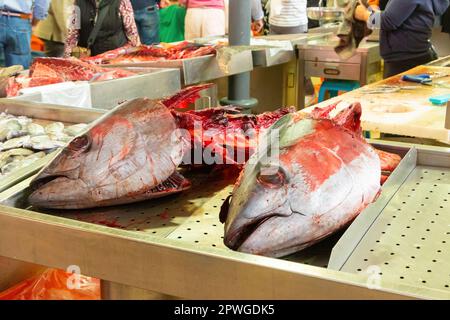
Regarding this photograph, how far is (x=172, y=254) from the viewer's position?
120 centimetres

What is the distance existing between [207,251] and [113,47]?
4736mm

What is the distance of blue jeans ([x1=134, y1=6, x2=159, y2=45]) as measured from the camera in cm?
678

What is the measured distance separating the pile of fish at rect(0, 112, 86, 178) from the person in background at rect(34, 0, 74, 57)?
406 cm

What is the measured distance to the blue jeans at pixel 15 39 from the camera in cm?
623

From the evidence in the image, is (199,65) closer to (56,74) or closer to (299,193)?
(56,74)

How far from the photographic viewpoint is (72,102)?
9.84 ft

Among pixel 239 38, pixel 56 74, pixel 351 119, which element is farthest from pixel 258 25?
pixel 351 119

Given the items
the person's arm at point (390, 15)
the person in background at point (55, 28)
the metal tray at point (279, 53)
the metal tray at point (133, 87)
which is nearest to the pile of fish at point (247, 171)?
the metal tray at point (133, 87)

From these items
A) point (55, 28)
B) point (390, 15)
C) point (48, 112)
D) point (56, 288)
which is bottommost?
point (56, 288)

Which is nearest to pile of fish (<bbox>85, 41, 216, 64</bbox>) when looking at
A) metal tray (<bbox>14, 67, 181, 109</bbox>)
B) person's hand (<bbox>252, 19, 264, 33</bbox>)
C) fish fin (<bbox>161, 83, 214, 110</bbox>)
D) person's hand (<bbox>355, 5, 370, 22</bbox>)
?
metal tray (<bbox>14, 67, 181, 109</bbox>)

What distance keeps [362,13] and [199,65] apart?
1.41 metres

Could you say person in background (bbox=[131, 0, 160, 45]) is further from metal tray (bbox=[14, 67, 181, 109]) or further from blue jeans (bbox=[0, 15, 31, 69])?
metal tray (bbox=[14, 67, 181, 109])

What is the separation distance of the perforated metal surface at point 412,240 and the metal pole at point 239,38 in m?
2.03
